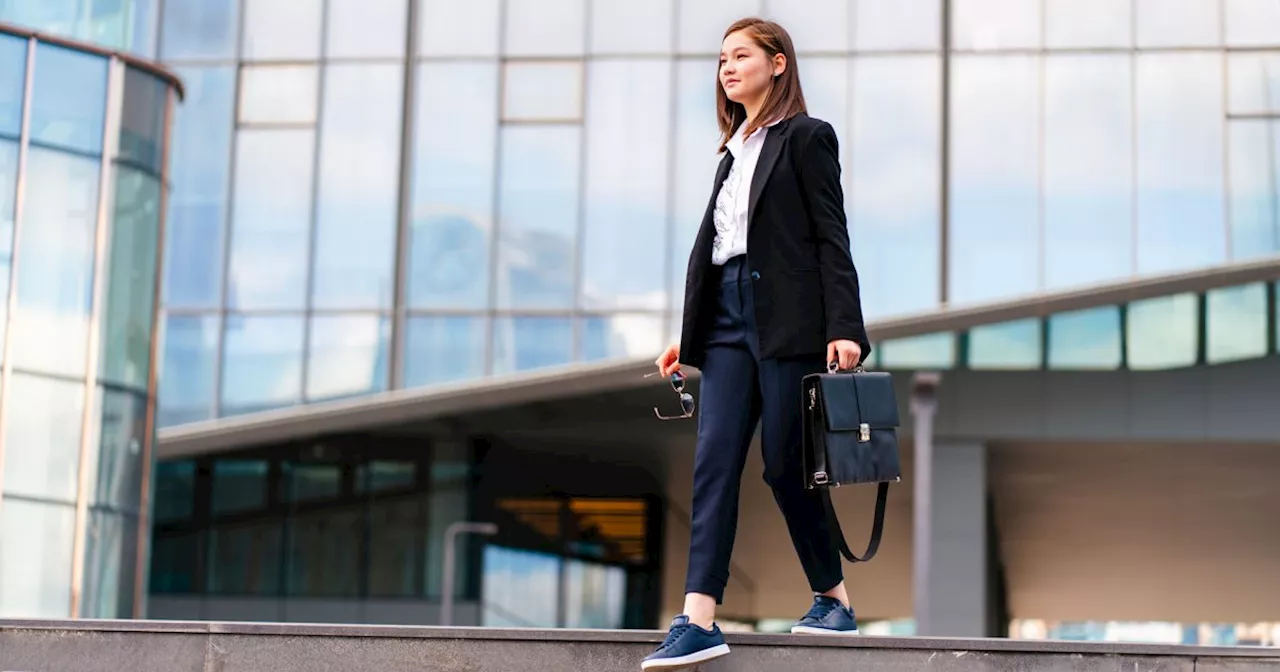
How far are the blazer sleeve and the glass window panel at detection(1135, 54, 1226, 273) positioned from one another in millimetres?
20037

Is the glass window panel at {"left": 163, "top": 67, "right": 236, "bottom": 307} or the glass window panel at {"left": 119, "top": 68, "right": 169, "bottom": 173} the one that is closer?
the glass window panel at {"left": 119, "top": 68, "right": 169, "bottom": 173}

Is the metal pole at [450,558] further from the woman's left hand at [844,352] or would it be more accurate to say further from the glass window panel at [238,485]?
the woman's left hand at [844,352]

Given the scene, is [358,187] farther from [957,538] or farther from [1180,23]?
[1180,23]

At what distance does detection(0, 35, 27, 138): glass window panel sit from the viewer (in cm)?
1828

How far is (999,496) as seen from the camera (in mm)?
32312

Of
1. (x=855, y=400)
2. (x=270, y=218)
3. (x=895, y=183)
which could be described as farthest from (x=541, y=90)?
(x=855, y=400)

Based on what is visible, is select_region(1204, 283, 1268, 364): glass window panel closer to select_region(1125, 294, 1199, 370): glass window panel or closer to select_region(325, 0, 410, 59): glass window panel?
select_region(1125, 294, 1199, 370): glass window panel

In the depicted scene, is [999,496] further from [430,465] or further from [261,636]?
[261,636]

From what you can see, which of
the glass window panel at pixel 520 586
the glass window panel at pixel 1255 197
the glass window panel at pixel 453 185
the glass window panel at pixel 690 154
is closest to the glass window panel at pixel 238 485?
the glass window panel at pixel 520 586

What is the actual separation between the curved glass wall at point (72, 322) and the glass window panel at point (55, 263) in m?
0.01

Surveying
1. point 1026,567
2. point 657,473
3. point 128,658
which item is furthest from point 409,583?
point 128,658

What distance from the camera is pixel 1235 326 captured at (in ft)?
86.3

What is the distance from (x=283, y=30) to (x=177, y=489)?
7.48 meters

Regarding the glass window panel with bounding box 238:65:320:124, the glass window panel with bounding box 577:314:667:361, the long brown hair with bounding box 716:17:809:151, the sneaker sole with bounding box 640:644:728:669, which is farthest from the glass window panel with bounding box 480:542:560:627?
the sneaker sole with bounding box 640:644:728:669
